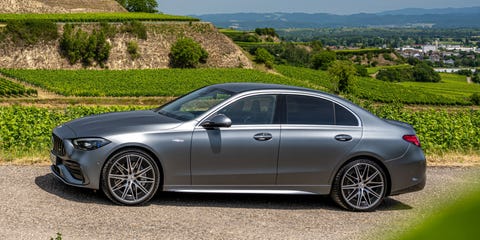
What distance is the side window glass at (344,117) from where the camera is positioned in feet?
26.9

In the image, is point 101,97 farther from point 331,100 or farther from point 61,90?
point 331,100

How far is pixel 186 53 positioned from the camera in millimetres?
89375

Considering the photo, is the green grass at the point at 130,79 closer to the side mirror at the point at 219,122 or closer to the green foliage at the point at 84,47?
the green foliage at the point at 84,47

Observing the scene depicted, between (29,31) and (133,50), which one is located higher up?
(29,31)

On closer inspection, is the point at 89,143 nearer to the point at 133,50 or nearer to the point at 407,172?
the point at 407,172

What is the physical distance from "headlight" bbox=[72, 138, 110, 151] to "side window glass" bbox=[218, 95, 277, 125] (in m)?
1.43

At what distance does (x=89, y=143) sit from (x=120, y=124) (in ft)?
1.54

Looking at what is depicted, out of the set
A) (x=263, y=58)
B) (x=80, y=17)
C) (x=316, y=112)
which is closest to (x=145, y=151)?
Result: (x=316, y=112)

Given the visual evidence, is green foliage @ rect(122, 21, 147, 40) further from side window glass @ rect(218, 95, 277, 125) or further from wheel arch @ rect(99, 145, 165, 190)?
wheel arch @ rect(99, 145, 165, 190)

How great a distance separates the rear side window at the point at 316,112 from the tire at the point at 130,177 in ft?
5.88

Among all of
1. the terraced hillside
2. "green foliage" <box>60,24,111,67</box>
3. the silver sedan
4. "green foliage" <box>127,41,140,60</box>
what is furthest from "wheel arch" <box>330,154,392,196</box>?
the terraced hillside

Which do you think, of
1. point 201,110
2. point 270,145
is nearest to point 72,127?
point 201,110

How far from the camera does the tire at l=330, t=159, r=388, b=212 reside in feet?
26.1

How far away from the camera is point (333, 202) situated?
335 inches
